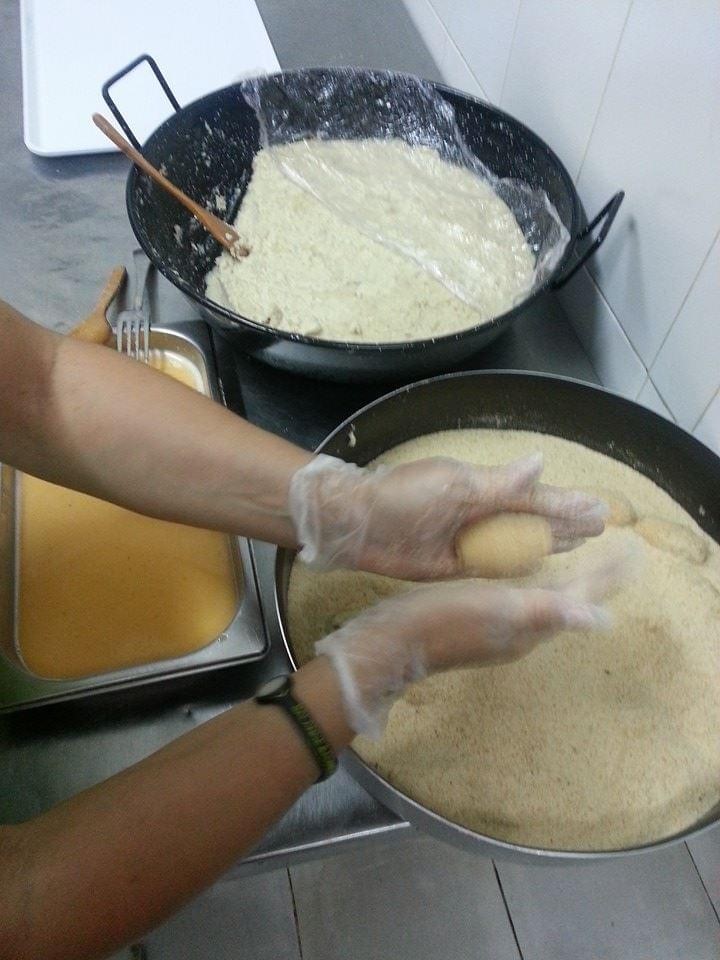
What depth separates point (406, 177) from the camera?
35.8 inches

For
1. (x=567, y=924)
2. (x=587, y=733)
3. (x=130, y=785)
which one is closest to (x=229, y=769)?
(x=130, y=785)

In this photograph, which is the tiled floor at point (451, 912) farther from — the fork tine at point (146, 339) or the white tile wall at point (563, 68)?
the white tile wall at point (563, 68)

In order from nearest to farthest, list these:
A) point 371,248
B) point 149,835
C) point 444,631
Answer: point 149,835, point 444,631, point 371,248

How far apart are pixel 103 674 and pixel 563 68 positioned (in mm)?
808

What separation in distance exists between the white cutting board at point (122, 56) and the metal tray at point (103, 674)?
0.68 meters

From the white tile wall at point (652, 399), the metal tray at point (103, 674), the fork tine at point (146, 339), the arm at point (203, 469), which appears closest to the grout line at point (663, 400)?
the white tile wall at point (652, 399)

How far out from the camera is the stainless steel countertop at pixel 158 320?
0.56 m

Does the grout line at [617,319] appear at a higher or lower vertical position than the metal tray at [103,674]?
higher

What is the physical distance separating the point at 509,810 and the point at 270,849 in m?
0.19

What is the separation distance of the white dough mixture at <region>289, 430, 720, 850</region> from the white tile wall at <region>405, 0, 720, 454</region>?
168 mm

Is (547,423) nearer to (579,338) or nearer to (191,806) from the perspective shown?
(579,338)

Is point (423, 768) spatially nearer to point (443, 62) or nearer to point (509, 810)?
point (509, 810)

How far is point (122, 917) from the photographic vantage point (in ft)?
1.25

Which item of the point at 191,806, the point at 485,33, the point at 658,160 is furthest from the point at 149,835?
the point at 485,33
